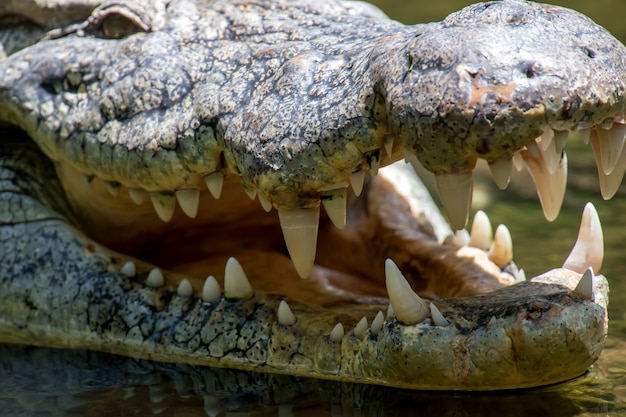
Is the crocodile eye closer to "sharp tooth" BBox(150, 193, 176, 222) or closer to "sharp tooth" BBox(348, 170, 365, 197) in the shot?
"sharp tooth" BBox(150, 193, 176, 222)

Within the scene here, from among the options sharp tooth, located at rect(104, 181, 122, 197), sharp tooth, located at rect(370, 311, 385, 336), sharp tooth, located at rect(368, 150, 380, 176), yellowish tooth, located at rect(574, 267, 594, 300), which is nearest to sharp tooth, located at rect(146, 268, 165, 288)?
sharp tooth, located at rect(104, 181, 122, 197)

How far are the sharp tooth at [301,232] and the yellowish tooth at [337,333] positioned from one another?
0.20 metres

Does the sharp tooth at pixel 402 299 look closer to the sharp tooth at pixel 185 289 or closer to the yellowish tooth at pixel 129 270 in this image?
the sharp tooth at pixel 185 289

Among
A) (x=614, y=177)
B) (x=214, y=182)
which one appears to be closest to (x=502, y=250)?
(x=614, y=177)

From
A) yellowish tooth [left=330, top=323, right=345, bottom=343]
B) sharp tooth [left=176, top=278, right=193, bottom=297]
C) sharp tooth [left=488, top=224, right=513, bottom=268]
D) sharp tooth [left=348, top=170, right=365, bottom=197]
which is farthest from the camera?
sharp tooth [left=488, top=224, right=513, bottom=268]

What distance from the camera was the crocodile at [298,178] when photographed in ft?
7.72

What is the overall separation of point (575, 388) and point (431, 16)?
24.0 ft

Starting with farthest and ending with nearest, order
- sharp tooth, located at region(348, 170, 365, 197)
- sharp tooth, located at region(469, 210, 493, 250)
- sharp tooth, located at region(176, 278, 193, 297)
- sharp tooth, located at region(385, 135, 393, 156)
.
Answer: sharp tooth, located at region(469, 210, 493, 250)
sharp tooth, located at region(176, 278, 193, 297)
sharp tooth, located at region(348, 170, 365, 197)
sharp tooth, located at region(385, 135, 393, 156)

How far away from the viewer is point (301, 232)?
9.07 feet

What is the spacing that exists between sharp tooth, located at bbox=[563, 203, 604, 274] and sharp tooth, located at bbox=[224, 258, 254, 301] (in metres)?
1.07

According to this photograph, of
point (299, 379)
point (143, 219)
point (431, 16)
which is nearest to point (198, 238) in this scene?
point (143, 219)

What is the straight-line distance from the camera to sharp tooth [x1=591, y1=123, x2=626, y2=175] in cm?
247

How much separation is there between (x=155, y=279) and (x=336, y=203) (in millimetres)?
874

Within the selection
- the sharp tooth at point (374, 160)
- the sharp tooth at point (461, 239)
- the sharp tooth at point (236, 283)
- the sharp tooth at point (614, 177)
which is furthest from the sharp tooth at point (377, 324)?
the sharp tooth at point (461, 239)
